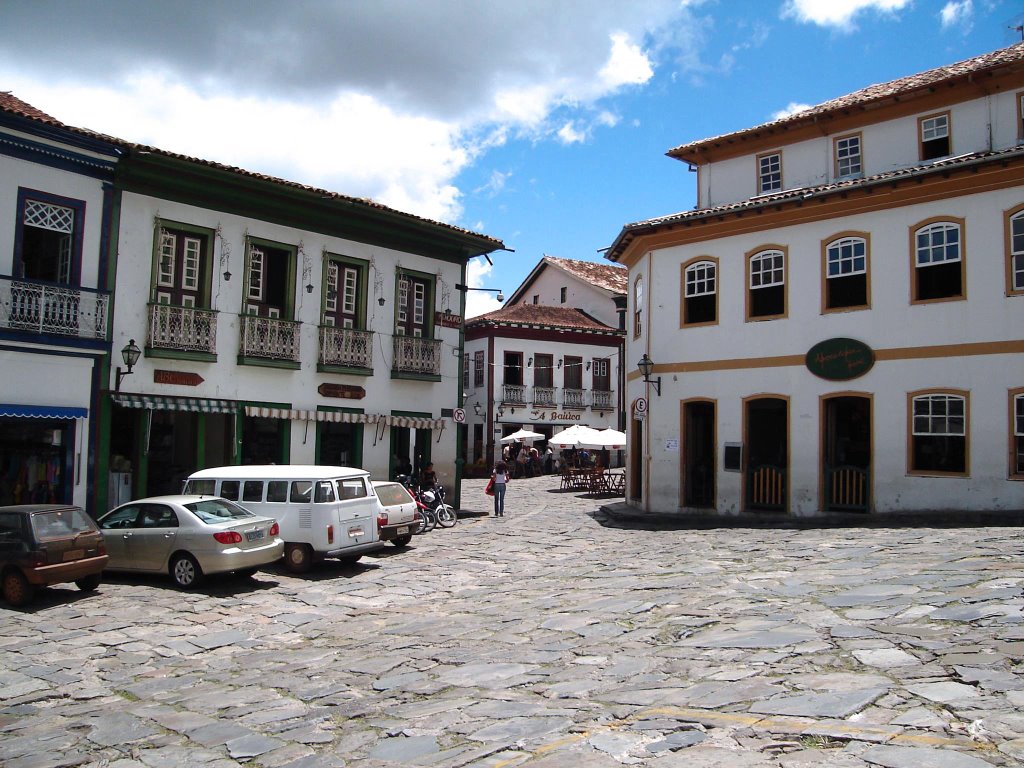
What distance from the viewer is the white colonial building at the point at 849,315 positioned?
17016mm

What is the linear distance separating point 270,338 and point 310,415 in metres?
1.97

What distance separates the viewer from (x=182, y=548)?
12633mm

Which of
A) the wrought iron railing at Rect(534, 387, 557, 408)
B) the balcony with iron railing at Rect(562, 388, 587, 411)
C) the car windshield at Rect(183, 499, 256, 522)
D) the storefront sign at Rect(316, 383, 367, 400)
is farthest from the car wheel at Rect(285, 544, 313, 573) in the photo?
the balcony with iron railing at Rect(562, 388, 587, 411)

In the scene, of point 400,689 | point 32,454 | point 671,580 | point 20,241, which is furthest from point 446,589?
point 20,241

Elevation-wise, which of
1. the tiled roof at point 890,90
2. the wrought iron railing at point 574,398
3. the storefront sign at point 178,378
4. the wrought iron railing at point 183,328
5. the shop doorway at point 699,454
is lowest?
the shop doorway at point 699,454

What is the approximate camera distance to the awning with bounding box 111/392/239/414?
17.0 metres

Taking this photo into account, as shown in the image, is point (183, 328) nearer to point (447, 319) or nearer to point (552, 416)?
point (447, 319)

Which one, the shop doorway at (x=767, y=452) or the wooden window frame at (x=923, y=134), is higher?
the wooden window frame at (x=923, y=134)

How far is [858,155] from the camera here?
21547 millimetres

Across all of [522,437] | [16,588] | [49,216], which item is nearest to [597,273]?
[522,437]

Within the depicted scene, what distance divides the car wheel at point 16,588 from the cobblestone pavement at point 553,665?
23 cm

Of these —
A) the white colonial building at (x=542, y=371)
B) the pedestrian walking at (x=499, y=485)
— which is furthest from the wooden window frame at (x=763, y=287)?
the white colonial building at (x=542, y=371)

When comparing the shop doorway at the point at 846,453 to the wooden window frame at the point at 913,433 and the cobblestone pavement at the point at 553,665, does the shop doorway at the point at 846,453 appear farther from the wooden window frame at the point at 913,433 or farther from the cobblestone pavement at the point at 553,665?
the cobblestone pavement at the point at 553,665

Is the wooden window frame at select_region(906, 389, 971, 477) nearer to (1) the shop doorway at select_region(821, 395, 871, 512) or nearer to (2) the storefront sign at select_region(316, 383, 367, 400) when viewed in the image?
(1) the shop doorway at select_region(821, 395, 871, 512)
